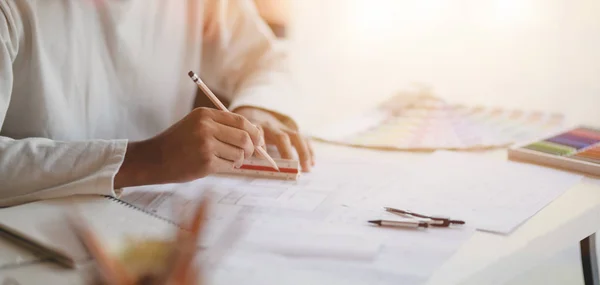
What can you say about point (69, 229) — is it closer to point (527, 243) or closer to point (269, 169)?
point (269, 169)

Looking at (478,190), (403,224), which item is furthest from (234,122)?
(478,190)

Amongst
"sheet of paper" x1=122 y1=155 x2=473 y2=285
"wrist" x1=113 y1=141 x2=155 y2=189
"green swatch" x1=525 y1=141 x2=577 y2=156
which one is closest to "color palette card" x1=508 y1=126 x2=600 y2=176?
"green swatch" x1=525 y1=141 x2=577 y2=156

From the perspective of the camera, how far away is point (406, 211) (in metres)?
0.86

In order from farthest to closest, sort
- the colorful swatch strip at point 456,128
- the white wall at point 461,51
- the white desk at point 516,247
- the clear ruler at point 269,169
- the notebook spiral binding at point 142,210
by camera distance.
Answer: the white wall at point 461,51
the colorful swatch strip at point 456,128
the clear ruler at point 269,169
the notebook spiral binding at point 142,210
the white desk at point 516,247

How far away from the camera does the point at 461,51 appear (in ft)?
6.16

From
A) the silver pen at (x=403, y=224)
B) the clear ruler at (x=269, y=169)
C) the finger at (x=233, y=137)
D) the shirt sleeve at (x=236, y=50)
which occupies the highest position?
the shirt sleeve at (x=236, y=50)

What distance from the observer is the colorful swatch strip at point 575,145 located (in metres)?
1.10

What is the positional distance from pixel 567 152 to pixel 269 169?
49cm

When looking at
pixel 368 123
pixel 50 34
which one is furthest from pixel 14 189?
pixel 368 123

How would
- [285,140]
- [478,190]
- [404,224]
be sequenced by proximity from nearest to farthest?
[404,224] → [478,190] → [285,140]

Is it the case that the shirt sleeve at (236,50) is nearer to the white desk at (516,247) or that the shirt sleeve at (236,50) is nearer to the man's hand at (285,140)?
Result: the man's hand at (285,140)

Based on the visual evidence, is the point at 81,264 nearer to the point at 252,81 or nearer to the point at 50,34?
the point at 50,34

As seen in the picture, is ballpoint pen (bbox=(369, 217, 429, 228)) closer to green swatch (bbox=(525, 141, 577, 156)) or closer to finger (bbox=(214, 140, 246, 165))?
finger (bbox=(214, 140, 246, 165))

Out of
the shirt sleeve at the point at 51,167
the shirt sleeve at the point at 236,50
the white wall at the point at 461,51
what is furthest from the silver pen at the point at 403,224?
the white wall at the point at 461,51
